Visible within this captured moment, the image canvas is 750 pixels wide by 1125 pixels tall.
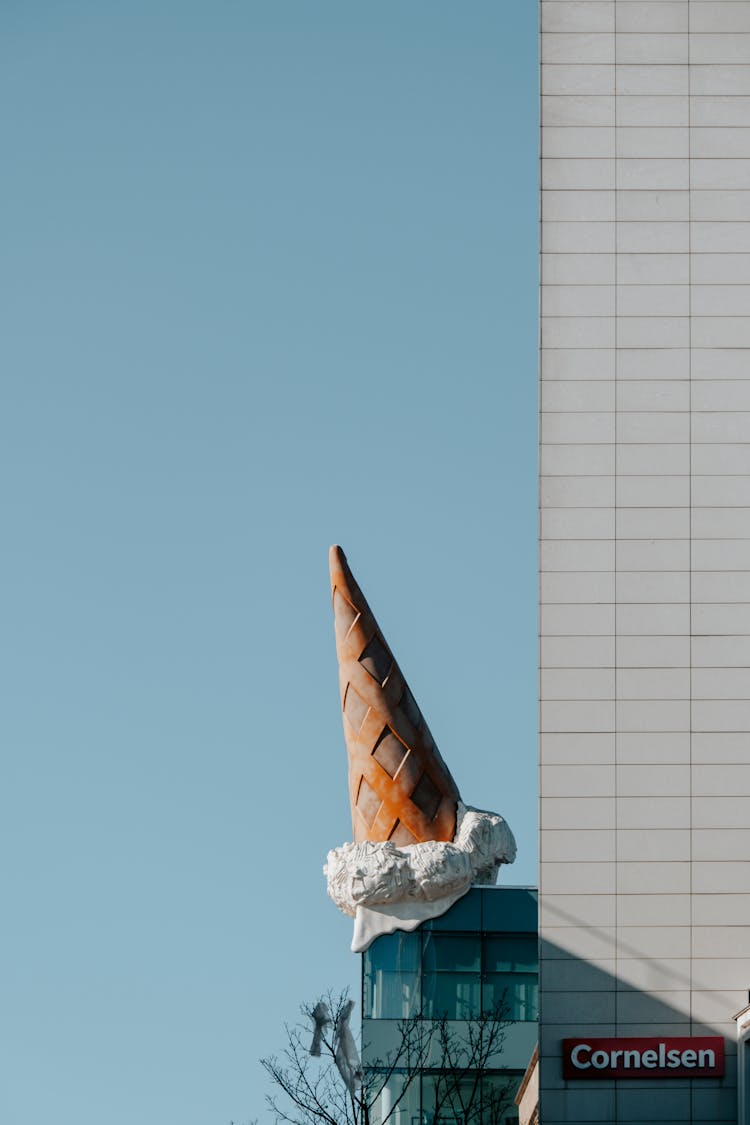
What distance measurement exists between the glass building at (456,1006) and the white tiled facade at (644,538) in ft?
44.1

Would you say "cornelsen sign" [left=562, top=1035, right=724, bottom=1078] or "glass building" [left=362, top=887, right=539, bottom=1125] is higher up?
"glass building" [left=362, top=887, right=539, bottom=1125]

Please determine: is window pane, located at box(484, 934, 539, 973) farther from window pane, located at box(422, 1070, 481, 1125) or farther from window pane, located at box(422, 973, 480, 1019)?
window pane, located at box(422, 1070, 481, 1125)

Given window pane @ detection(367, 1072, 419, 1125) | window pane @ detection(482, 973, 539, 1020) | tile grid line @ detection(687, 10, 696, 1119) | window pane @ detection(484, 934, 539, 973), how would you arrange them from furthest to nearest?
window pane @ detection(484, 934, 539, 973) < window pane @ detection(482, 973, 539, 1020) < window pane @ detection(367, 1072, 419, 1125) < tile grid line @ detection(687, 10, 696, 1119)

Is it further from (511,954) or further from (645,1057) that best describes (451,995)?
(645,1057)

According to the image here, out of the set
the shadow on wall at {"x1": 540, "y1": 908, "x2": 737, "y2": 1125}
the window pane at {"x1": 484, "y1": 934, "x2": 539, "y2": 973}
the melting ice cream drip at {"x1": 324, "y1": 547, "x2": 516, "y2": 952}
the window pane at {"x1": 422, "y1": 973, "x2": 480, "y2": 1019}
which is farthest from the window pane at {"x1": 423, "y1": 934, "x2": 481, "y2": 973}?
the shadow on wall at {"x1": 540, "y1": 908, "x2": 737, "y2": 1125}

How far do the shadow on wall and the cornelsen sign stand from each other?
104mm

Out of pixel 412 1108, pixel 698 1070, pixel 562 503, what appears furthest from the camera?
pixel 412 1108

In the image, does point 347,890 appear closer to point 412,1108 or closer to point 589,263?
point 412,1108

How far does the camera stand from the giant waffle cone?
178 feet

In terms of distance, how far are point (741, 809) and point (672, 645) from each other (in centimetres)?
290

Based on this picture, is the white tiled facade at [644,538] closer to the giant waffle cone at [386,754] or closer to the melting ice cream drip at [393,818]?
the giant waffle cone at [386,754]

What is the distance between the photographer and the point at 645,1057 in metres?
39.4

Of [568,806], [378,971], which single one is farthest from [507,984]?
[568,806]

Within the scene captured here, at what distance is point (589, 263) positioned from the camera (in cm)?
4297
